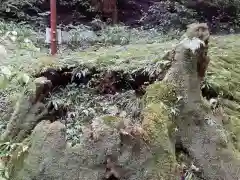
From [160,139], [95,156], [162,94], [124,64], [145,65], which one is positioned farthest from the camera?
[124,64]

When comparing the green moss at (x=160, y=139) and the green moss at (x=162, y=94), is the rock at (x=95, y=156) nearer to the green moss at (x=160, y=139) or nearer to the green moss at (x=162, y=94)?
the green moss at (x=160, y=139)

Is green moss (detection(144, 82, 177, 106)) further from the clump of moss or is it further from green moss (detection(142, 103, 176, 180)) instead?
green moss (detection(142, 103, 176, 180))

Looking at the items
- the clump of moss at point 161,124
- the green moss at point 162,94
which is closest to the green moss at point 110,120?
the clump of moss at point 161,124

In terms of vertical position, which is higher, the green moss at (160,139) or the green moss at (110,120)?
the green moss at (110,120)

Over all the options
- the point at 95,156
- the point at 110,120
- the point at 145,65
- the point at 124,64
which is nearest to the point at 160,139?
the point at 110,120

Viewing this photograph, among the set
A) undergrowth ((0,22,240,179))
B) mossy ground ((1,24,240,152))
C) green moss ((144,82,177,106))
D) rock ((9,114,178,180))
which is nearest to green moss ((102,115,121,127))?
rock ((9,114,178,180))

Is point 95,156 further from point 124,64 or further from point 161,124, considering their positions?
point 124,64

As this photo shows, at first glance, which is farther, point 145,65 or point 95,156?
point 145,65

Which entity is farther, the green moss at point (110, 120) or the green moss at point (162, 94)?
the green moss at point (162, 94)

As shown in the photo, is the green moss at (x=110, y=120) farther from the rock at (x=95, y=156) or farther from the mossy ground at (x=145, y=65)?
the mossy ground at (x=145, y=65)

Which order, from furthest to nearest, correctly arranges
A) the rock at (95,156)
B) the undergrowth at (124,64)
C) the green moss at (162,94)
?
the undergrowth at (124,64), the green moss at (162,94), the rock at (95,156)

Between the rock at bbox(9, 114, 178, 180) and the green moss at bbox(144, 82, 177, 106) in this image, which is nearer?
the rock at bbox(9, 114, 178, 180)

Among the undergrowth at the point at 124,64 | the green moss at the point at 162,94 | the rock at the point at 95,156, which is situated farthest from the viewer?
the undergrowth at the point at 124,64

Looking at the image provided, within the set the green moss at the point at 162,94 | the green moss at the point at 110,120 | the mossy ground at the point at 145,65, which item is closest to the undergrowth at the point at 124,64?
the mossy ground at the point at 145,65
